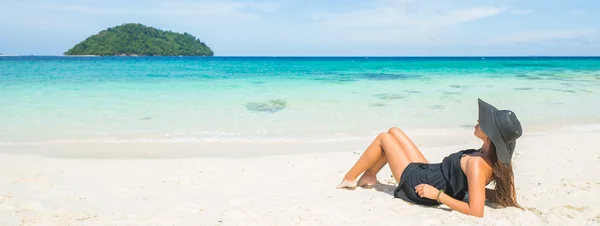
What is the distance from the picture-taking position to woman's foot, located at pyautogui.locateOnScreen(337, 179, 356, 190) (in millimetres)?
4508

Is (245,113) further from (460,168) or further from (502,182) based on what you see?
(502,182)

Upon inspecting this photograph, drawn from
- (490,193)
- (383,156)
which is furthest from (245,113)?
(490,193)

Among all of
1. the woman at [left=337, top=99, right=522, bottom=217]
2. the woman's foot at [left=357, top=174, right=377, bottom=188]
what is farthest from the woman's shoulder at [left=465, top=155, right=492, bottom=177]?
the woman's foot at [left=357, top=174, right=377, bottom=188]

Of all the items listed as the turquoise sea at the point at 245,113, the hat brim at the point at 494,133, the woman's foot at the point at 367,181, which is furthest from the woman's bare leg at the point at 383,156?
the turquoise sea at the point at 245,113

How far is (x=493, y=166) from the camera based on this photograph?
3.47 meters

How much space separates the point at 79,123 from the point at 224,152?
4245mm

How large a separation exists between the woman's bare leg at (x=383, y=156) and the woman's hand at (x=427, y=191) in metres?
0.37

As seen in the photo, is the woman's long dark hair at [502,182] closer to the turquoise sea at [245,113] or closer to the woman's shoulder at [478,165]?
the woman's shoulder at [478,165]

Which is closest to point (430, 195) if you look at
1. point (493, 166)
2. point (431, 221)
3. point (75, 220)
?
point (431, 221)

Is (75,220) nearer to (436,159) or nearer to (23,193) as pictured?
(23,193)

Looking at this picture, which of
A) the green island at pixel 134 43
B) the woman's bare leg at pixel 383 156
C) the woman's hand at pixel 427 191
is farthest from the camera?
the green island at pixel 134 43

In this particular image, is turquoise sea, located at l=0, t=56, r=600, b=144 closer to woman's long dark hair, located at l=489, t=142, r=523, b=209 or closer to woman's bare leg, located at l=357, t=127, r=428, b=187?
woman's bare leg, located at l=357, t=127, r=428, b=187

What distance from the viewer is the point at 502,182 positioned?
142 inches

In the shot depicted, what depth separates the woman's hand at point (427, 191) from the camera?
3.75 metres
